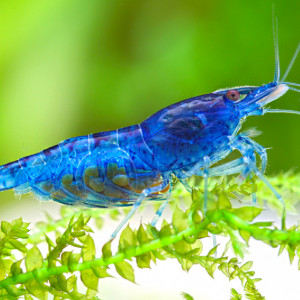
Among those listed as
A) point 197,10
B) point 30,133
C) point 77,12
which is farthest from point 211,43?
point 30,133

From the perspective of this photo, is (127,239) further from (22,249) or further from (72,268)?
(22,249)

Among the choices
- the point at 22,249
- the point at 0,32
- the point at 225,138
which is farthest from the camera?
the point at 0,32

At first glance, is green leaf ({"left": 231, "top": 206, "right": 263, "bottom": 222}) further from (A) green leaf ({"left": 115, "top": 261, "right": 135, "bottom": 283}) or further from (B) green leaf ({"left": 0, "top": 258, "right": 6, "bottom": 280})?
(B) green leaf ({"left": 0, "top": 258, "right": 6, "bottom": 280})

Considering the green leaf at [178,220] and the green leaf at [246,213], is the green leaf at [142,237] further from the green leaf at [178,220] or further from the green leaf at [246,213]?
the green leaf at [246,213]

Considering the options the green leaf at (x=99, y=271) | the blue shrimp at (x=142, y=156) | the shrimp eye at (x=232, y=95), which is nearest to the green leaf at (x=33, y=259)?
the green leaf at (x=99, y=271)

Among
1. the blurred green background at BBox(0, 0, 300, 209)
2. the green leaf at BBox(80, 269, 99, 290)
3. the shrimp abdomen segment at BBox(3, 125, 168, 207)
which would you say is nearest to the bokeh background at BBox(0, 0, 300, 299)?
the blurred green background at BBox(0, 0, 300, 209)

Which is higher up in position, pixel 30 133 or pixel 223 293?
pixel 30 133
